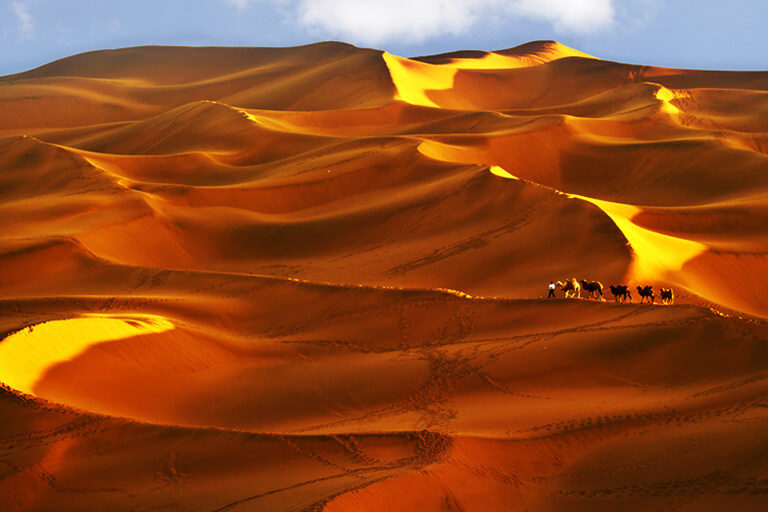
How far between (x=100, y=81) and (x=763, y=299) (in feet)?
203

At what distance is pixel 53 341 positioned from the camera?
1547 centimetres

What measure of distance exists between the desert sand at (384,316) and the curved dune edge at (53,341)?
0.18 feet

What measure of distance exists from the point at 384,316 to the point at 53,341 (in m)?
6.64

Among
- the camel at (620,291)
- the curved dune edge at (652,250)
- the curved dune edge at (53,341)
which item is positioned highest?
the curved dune edge at (652,250)

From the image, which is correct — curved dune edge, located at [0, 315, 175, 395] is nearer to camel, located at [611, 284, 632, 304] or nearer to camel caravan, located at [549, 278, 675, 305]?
camel caravan, located at [549, 278, 675, 305]

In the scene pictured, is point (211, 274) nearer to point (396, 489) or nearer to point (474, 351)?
point (474, 351)

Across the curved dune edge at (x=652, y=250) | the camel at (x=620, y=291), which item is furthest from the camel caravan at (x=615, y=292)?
the curved dune edge at (x=652, y=250)

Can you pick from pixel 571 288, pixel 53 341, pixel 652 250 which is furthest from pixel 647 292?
pixel 53 341

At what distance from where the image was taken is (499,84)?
232ft

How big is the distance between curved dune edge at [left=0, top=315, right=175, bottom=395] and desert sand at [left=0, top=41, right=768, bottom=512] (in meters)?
0.05

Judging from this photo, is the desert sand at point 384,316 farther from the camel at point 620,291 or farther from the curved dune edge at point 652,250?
the camel at point 620,291

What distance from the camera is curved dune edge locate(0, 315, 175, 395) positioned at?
1420 cm

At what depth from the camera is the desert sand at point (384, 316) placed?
38.2ft

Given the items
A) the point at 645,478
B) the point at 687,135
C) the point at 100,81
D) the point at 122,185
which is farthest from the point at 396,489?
the point at 100,81
